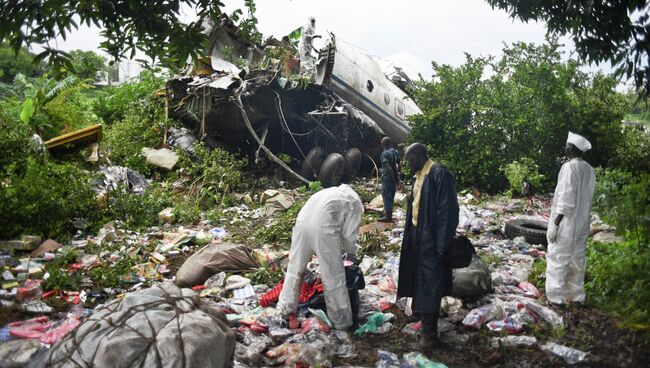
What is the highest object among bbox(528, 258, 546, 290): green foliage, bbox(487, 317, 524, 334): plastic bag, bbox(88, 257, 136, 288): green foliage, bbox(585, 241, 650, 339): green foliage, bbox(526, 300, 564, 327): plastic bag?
bbox(585, 241, 650, 339): green foliage

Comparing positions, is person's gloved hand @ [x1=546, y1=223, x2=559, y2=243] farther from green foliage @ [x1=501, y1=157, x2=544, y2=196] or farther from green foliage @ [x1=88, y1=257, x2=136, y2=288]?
green foliage @ [x1=501, y1=157, x2=544, y2=196]

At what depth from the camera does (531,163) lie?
11445 mm

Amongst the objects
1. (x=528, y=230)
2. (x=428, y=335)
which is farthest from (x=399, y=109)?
(x=428, y=335)

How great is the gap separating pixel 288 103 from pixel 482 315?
30.1 ft

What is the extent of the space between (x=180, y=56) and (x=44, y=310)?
2.77 meters

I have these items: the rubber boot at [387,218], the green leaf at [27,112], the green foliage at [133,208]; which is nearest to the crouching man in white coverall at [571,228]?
the rubber boot at [387,218]

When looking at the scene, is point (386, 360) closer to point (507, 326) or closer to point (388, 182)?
point (507, 326)

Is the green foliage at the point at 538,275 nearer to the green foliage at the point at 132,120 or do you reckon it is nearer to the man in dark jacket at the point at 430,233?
the man in dark jacket at the point at 430,233

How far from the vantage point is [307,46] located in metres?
12.3

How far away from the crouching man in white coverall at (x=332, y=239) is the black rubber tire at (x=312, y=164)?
7.74 meters

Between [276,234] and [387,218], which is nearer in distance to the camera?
[276,234]

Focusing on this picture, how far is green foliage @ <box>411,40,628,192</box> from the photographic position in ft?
38.8

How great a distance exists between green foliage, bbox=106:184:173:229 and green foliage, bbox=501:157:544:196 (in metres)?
7.52

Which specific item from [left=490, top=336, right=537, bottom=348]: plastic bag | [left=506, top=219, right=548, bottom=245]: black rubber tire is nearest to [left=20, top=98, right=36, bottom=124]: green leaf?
[left=506, top=219, right=548, bottom=245]: black rubber tire
